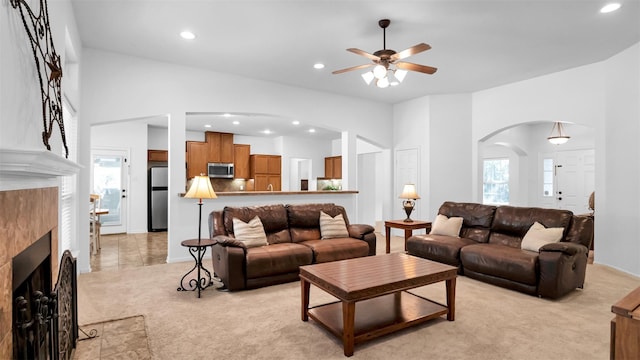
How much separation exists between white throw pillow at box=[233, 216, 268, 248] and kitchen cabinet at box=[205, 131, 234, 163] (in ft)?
18.0

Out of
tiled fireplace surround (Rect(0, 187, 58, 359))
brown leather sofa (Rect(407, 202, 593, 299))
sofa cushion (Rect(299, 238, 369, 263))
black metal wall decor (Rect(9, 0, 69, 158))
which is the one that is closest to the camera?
Result: tiled fireplace surround (Rect(0, 187, 58, 359))

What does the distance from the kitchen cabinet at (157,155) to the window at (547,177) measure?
31.0ft

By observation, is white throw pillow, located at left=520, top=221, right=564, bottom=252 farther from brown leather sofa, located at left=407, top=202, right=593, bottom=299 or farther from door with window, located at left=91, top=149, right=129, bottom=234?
door with window, located at left=91, top=149, right=129, bottom=234

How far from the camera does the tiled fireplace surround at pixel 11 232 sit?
1.29 meters

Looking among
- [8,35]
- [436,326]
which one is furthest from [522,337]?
[8,35]

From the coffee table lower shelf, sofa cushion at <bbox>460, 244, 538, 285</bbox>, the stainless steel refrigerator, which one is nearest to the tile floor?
the stainless steel refrigerator

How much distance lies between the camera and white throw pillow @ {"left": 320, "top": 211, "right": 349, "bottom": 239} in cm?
482

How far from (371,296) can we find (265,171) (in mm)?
7608

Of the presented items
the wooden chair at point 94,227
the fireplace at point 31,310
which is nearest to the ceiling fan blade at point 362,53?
the fireplace at point 31,310

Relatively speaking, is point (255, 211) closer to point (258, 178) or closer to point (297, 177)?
point (258, 178)

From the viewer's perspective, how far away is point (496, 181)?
32.4ft

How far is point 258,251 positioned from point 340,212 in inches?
62.5

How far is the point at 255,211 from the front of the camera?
4.55 m

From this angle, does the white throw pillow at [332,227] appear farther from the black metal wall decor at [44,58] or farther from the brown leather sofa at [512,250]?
the black metal wall decor at [44,58]
